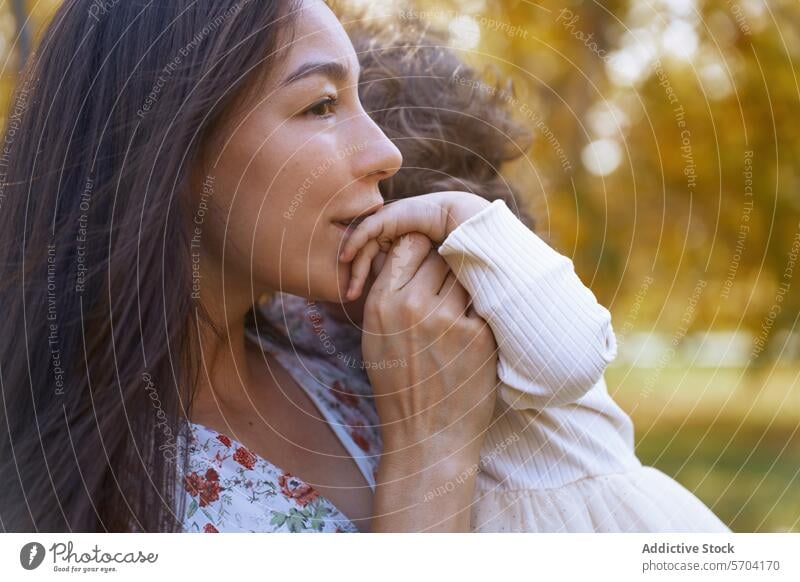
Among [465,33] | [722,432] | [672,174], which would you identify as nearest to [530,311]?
[465,33]

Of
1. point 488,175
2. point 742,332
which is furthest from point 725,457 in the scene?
point 488,175

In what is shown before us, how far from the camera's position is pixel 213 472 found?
0.64 metres

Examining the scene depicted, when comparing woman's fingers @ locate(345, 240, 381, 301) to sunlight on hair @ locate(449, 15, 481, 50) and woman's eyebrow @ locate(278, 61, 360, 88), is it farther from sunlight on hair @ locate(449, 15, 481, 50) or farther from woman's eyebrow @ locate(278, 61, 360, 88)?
sunlight on hair @ locate(449, 15, 481, 50)

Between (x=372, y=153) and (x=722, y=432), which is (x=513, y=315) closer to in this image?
(x=372, y=153)

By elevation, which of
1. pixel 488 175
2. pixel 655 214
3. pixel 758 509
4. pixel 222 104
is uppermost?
pixel 222 104

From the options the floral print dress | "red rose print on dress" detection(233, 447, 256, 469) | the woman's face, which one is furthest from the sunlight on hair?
"red rose print on dress" detection(233, 447, 256, 469)

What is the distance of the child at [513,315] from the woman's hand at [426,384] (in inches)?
0.7

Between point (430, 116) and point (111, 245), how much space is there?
0.34 metres

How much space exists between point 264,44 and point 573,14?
25.6 inches

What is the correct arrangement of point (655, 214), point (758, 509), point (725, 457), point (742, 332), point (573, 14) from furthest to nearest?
point (725, 457)
point (742, 332)
point (655, 214)
point (758, 509)
point (573, 14)

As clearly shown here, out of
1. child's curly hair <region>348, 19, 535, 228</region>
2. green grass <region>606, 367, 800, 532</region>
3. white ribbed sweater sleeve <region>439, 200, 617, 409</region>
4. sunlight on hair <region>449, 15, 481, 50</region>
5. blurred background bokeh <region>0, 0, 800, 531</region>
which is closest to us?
white ribbed sweater sleeve <region>439, 200, 617, 409</region>

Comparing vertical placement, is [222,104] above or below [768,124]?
above

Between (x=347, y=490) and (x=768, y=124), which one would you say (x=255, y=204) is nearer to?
(x=347, y=490)

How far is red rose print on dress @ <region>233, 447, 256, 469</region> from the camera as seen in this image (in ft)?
2.14
